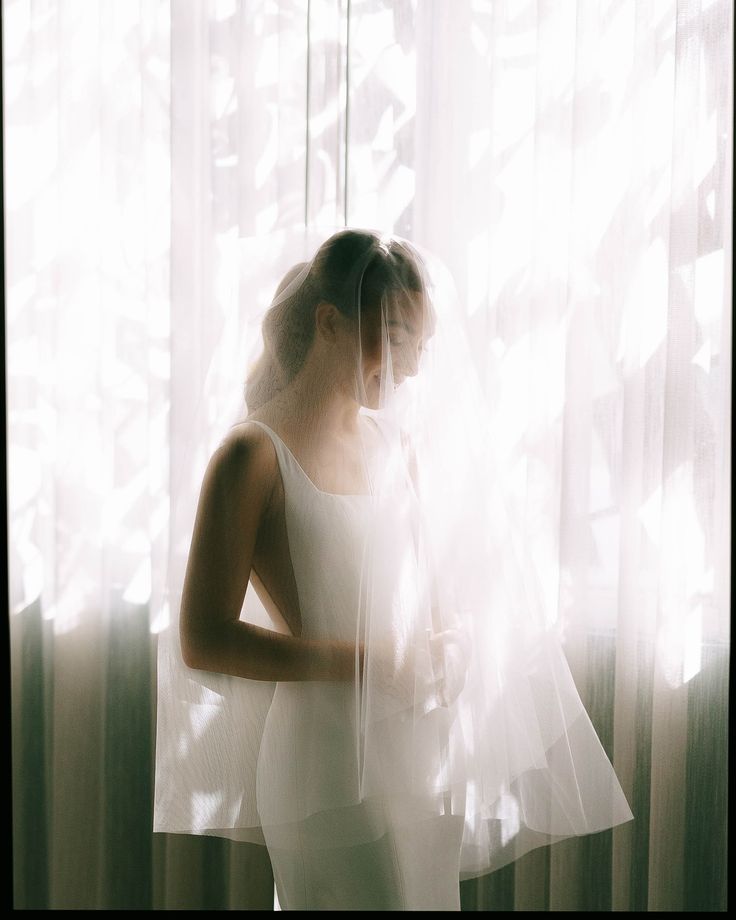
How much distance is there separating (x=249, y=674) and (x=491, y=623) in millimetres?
320

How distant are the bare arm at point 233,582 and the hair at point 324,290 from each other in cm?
12

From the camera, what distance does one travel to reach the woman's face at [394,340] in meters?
0.98

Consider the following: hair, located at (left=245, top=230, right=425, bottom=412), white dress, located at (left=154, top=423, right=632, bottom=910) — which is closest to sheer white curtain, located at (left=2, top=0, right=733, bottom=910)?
hair, located at (left=245, top=230, right=425, bottom=412)

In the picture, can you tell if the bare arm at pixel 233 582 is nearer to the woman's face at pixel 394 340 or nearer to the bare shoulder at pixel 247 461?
the bare shoulder at pixel 247 461

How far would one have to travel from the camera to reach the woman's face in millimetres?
982

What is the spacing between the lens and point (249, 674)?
961 millimetres

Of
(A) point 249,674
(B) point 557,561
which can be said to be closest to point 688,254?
(B) point 557,561

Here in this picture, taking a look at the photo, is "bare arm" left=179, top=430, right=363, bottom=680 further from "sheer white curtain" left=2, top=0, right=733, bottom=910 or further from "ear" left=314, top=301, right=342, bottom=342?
"sheer white curtain" left=2, top=0, right=733, bottom=910

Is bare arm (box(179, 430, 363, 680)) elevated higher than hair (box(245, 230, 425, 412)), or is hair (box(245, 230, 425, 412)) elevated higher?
hair (box(245, 230, 425, 412))

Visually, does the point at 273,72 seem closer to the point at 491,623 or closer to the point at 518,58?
the point at 518,58

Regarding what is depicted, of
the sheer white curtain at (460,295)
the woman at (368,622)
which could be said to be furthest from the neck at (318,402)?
the sheer white curtain at (460,295)

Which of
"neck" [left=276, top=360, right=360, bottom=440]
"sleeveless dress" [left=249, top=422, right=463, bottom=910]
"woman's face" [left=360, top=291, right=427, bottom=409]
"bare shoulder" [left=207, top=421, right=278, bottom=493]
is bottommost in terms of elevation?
"sleeveless dress" [left=249, top=422, right=463, bottom=910]

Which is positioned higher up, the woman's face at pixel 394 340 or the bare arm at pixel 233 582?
the woman's face at pixel 394 340

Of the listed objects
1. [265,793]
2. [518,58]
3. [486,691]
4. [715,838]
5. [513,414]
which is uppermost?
[518,58]
